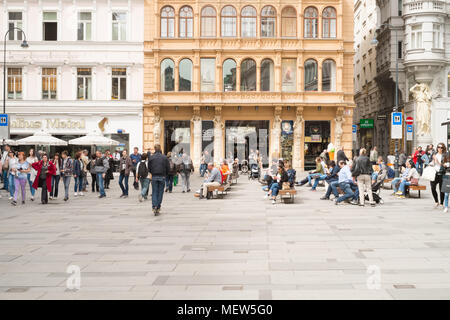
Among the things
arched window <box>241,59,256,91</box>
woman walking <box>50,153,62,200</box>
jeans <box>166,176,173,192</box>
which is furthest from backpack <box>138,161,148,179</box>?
arched window <box>241,59,256,91</box>

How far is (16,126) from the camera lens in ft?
133

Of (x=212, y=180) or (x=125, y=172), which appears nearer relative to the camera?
(x=212, y=180)

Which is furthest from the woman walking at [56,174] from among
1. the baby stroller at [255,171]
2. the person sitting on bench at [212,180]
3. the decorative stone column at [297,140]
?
the decorative stone column at [297,140]

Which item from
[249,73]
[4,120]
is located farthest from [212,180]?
[249,73]

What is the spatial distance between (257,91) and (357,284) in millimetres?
33927

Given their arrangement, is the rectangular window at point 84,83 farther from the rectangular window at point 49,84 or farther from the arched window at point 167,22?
the arched window at point 167,22

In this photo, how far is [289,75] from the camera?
40531mm

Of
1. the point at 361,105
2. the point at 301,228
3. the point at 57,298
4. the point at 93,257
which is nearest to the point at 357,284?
the point at 57,298

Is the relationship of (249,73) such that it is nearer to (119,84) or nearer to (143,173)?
(119,84)

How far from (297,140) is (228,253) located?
1259 inches

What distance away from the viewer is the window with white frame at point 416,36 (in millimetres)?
43531

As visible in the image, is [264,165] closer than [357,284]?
No

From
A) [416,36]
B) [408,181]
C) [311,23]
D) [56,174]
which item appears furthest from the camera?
[416,36]

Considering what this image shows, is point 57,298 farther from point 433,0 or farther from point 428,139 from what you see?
point 433,0
